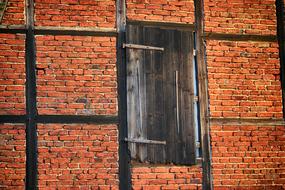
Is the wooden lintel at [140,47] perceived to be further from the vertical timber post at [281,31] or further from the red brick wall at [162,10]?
the vertical timber post at [281,31]

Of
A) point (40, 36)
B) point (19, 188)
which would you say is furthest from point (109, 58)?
point (19, 188)

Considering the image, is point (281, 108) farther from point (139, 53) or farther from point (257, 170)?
point (139, 53)

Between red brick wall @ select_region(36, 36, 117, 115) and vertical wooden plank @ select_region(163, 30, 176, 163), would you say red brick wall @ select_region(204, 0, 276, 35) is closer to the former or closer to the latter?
vertical wooden plank @ select_region(163, 30, 176, 163)

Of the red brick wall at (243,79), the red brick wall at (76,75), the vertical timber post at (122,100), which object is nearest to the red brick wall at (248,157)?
the red brick wall at (243,79)

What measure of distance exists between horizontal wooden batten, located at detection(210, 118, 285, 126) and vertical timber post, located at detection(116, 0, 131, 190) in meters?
1.30

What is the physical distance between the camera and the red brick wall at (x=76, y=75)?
5.62m

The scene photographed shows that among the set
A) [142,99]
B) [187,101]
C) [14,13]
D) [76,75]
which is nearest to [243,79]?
[187,101]

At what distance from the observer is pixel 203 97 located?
601cm

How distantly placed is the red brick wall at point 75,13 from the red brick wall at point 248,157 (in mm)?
2234

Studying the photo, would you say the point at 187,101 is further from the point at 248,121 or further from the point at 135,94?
the point at 248,121

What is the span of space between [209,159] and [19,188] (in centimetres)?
264

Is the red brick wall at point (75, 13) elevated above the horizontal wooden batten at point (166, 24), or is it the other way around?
the red brick wall at point (75, 13)

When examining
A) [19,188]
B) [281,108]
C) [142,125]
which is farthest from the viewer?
[281,108]

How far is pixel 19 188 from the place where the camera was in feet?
17.7
